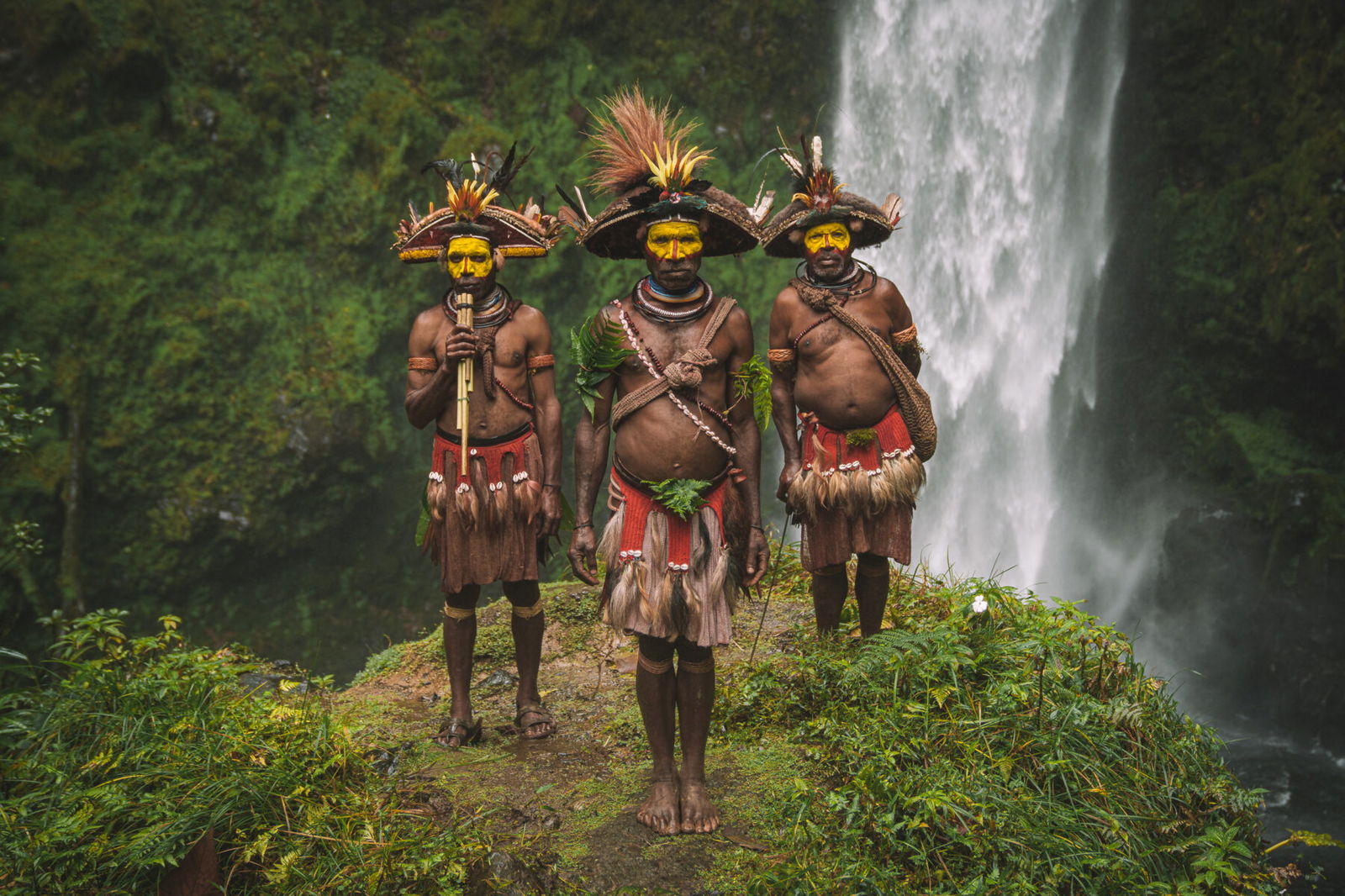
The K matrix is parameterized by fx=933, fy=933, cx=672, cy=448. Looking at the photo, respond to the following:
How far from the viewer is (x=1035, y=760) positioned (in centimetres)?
370

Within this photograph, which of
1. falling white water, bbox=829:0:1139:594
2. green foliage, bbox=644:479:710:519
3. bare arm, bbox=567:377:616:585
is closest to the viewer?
green foliage, bbox=644:479:710:519

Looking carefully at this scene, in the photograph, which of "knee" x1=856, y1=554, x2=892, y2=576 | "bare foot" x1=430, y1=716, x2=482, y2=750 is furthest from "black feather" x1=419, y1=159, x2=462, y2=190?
"knee" x1=856, y1=554, x2=892, y2=576

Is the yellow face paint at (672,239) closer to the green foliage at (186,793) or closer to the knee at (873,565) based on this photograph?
the knee at (873,565)

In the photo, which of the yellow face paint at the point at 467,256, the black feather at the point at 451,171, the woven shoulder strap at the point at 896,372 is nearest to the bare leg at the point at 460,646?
the yellow face paint at the point at 467,256

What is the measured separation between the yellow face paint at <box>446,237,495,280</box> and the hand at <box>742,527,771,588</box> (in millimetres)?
1688

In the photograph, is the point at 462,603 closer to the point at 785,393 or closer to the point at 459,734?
the point at 459,734

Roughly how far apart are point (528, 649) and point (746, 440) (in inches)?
66.4

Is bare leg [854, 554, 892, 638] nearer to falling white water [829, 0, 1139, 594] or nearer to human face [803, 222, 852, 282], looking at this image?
human face [803, 222, 852, 282]

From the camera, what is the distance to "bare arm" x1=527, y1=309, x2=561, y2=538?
4.29m

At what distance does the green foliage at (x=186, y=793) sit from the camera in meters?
3.10

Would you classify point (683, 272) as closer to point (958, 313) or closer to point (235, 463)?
point (235, 463)

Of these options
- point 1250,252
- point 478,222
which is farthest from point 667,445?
point 1250,252

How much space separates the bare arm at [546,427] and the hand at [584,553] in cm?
62

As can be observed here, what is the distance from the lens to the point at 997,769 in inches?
143
